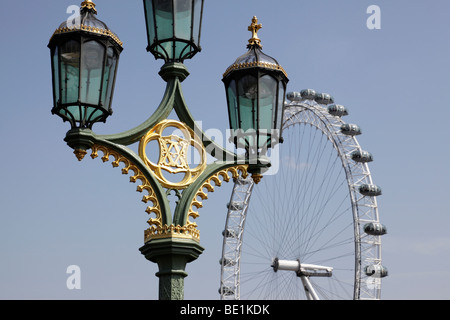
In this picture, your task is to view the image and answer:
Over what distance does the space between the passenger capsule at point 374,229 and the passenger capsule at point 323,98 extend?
7.35 meters

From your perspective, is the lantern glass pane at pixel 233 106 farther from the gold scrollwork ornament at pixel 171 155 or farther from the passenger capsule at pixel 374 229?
the passenger capsule at pixel 374 229

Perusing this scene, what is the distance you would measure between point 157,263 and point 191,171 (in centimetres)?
71

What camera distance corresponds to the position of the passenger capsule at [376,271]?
3716 cm

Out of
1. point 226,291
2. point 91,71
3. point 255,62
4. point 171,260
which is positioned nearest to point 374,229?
point 226,291

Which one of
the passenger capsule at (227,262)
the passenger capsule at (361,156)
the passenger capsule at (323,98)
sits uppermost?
the passenger capsule at (323,98)

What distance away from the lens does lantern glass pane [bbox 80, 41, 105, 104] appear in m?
5.36

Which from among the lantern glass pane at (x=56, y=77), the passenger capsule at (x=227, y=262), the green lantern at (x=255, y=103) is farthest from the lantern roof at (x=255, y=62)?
the passenger capsule at (x=227, y=262)

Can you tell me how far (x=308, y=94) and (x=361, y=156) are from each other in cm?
447

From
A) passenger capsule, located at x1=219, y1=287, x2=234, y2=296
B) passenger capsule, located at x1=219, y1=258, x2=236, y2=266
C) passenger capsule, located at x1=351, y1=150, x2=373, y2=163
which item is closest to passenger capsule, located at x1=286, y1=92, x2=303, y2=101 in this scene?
passenger capsule, located at x1=351, y1=150, x2=373, y2=163

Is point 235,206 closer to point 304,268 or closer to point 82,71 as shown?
point 304,268

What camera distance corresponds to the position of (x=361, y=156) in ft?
130

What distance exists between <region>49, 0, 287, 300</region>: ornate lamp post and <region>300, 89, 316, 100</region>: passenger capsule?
3540cm
